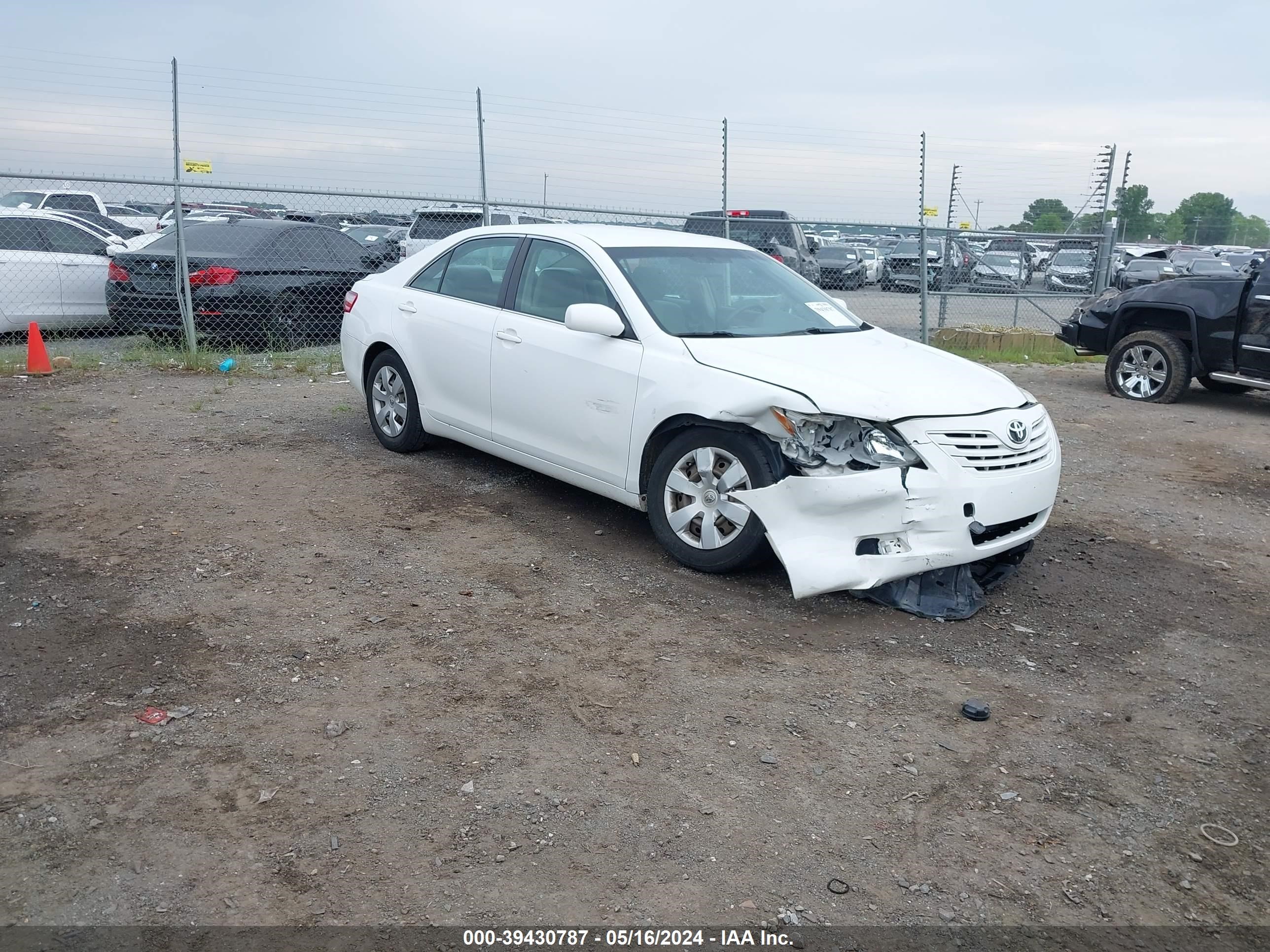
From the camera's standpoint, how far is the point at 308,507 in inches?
239

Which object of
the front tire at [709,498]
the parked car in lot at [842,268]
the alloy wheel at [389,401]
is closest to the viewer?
the front tire at [709,498]

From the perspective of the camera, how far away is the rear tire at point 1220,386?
10.3 m

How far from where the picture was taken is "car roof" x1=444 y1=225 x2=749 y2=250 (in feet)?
19.9

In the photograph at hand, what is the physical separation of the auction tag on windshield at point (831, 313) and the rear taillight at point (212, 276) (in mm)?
7146

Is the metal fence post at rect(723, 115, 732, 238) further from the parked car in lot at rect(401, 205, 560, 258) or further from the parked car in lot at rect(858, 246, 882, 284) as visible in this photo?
the parked car in lot at rect(858, 246, 882, 284)

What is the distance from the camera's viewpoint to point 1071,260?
16.4 m

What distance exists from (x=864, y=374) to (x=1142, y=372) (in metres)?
7.14

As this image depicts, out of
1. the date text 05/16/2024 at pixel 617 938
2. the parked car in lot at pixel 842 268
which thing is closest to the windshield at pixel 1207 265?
the parked car in lot at pixel 842 268

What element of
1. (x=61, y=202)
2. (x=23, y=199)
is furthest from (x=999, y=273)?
(x=23, y=199)

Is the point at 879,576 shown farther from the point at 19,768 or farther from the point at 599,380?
the point at 19,768

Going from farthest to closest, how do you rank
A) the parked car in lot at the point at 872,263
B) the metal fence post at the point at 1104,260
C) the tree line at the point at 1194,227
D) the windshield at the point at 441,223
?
the tree line at the point at 1194,227
the parked car in lot at the point at 872,263
the metal fence post at the point at 1104,260
the windshield at the point at 441,223

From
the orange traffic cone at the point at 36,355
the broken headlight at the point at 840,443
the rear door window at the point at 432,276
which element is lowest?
the orange traffic cone at the point at 36,355

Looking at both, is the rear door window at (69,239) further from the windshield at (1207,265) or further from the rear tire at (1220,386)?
the windshield at (1207,265)

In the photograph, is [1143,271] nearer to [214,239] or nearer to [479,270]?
[214,239]
